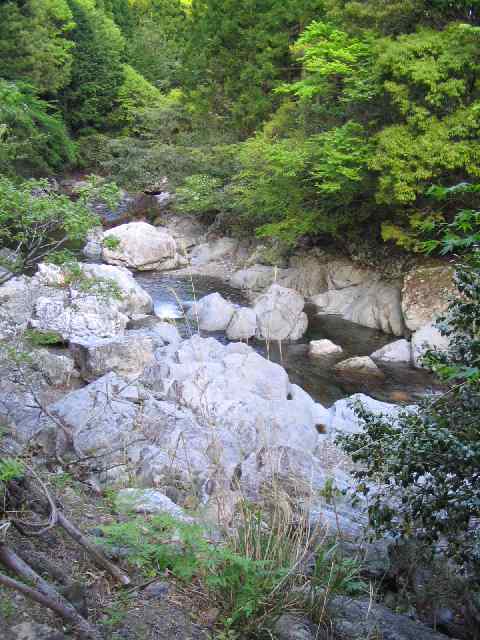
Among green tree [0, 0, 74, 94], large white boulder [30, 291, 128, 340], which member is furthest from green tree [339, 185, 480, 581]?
green tree [0, 0, 74, 94]

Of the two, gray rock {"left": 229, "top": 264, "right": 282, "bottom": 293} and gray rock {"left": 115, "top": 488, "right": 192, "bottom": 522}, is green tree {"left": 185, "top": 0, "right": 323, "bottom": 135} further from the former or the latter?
gray rock {"left": 115, "top": 488, "right": 192, "bottom": 522}

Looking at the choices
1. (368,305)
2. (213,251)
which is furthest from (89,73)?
(368,305)

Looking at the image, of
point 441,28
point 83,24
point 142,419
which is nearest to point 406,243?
point 441,28

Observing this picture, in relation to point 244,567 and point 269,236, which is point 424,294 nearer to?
point 269,236

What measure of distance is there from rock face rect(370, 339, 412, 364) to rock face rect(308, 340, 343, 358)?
625 millimetres

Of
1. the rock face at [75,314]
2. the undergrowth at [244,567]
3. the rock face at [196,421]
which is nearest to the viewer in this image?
the undergrowth at [244,567]

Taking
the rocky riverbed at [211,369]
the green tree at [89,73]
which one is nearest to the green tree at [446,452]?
the rocky riverbed at [211,369]

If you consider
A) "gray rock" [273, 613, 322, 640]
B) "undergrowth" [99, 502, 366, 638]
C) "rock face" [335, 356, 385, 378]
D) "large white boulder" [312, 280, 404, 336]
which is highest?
"undergrowth" [99, 502, 366, 638]

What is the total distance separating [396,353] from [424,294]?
1.62 meters

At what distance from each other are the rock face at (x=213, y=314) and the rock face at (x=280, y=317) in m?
0.55

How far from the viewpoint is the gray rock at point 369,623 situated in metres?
2.43

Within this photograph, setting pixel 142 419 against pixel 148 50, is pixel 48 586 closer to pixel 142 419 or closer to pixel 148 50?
pixel 142 419

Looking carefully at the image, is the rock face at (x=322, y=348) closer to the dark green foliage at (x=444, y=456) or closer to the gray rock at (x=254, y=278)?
the gray rock at (x=254, y=278)

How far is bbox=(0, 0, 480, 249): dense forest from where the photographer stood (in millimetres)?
9742
